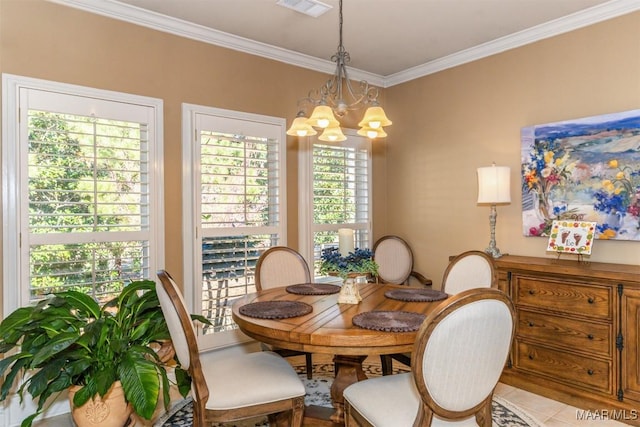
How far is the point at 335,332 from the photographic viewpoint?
6.12ft

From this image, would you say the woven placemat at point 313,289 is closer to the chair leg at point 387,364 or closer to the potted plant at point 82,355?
the chair leg at point 387,364

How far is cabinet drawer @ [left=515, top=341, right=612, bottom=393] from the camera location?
2762mm

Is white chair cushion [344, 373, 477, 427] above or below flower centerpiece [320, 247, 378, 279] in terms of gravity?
below

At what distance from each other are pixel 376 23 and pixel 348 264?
6.74 ft

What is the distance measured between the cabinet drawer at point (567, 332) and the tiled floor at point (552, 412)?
0.40 metres

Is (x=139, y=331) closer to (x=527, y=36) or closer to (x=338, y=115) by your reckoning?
(x=338, y=115)

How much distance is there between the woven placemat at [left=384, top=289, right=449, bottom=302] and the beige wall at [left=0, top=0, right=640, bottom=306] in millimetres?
1392

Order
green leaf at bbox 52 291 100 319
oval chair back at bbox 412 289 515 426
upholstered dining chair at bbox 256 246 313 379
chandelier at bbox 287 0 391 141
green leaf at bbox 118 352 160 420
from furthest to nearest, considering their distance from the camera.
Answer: upholstered dining chair at bbox 256 246 313 379, green leaf at bbox 52 291 100 319, chandelier at bbox 287 0 391 141, green leaf at bbox 118 352 160 420, oval chair back at bbox 412 289 515 426

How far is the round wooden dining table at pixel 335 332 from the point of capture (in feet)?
6.00

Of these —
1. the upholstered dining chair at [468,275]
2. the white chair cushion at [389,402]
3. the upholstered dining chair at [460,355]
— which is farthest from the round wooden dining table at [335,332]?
the upholstered dining chair at [468,275]

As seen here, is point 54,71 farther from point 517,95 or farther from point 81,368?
point 517,95

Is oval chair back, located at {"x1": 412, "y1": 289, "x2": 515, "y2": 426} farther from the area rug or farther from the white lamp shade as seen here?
the white lamp shade

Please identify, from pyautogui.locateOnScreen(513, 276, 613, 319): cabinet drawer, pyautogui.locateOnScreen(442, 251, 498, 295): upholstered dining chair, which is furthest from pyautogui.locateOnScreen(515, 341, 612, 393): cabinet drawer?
pyautogui.locateOnScreen(442, 251, 498, 295): upholstered dining chair

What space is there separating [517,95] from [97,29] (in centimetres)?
333
